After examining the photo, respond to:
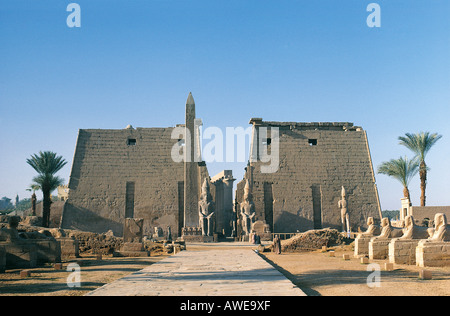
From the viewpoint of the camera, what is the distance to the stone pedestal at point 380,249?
37.1ft

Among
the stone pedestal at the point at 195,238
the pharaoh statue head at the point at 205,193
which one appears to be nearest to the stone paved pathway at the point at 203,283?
the stone pedestal at the point at 195,238

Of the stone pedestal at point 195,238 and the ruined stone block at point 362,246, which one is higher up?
the ruined stone block at point 362,246

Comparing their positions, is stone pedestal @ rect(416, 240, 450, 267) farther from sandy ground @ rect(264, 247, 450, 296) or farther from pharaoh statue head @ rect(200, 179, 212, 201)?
pharaoh statue head @ rect(200, 179, 212, 201)

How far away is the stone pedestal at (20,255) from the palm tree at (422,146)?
22210 millimetres

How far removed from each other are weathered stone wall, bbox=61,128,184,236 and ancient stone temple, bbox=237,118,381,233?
4376 millimetres

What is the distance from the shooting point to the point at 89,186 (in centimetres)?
2550

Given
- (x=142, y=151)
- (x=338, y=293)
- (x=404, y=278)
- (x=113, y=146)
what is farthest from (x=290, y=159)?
(x=338, y=293)

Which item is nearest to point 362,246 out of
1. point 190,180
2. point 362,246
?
point 362,246

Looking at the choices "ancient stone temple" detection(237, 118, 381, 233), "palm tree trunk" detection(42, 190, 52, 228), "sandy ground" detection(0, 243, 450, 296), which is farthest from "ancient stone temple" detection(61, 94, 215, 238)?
"sandy ground" detection(0, 243, 450, 296)

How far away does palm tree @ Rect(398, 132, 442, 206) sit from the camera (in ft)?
84.4

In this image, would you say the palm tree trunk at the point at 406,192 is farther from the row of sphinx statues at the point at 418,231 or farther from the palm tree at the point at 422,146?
the row of sphinx statues at the point at 418,231
